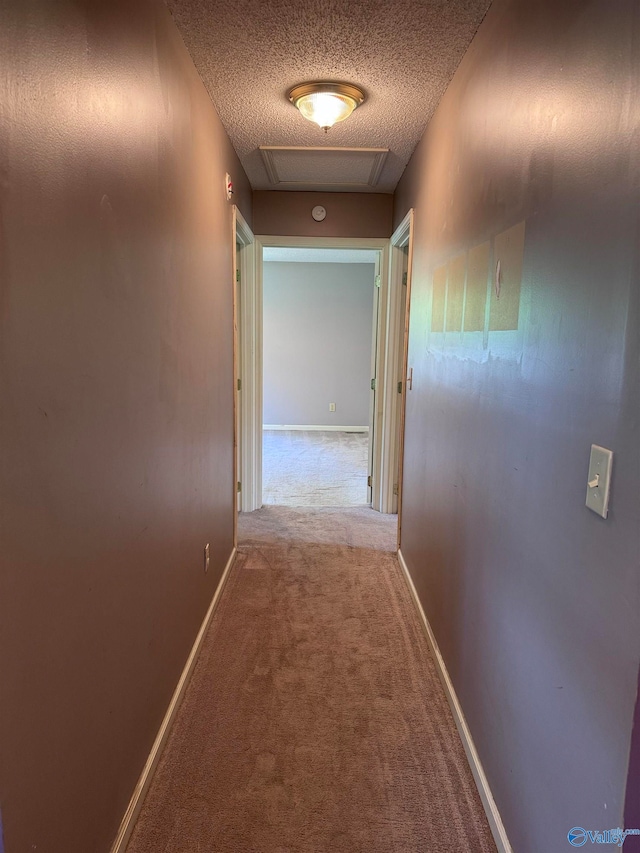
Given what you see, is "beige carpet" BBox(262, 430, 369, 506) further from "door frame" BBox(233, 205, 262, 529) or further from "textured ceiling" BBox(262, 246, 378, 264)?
"textured ceiling" BBox(262, 246, 378, 264)

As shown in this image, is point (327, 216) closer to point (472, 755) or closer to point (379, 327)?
point (379, 327)

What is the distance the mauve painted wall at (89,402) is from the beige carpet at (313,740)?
0.19 metres

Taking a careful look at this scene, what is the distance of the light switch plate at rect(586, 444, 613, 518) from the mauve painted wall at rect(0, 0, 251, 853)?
3.30 feet

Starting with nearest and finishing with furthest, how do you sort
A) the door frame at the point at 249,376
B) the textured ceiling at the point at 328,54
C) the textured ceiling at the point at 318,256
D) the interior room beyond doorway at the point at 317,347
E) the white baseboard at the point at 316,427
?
1. the textured ceiling at the point at 328,54
2. the door frame at the point at 249,376
3. the textured ceiling at the point at 318,256
4. the interior room beyond doorway at the point at 317,347
5. the white baseboard at the point at 316,427

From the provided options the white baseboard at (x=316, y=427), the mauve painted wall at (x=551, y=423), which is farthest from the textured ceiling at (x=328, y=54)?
the white baseboard at (x=316, y=427)

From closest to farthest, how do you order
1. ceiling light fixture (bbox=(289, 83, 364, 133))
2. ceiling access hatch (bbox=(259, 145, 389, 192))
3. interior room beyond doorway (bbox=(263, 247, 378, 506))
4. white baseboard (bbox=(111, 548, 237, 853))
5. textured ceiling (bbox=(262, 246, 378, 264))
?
white baseboard (bbox=(111, 548, 237, 853)) → ceiling light fixture (bbox=(289, 83, 364, 133)) → ceiling access hatch (bbox=(259, 145, 389, 192)) → textured ceiling (bbox=(262, 246, 378, 264)) → interior room beyond doorway (bbox=(263, 247, 378, 506))

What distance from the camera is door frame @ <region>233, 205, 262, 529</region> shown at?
3891 millimetres

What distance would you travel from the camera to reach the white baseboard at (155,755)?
138 centimetres

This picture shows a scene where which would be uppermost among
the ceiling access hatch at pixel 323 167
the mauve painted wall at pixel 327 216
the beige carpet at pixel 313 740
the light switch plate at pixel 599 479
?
the ceiling access hatch at pixel 323 167

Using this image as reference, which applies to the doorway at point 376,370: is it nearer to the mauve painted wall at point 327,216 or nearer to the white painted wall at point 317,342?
the mauve painted wall at point 327,216

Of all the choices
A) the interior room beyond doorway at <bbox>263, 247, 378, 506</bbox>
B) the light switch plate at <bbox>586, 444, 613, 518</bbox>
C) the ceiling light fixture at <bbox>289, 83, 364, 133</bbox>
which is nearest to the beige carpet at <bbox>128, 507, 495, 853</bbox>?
the light switch plate at <bbox>586, 444, 613, 518</bbox>

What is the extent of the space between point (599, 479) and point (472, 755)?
120 cm

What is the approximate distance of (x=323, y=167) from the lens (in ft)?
10.9

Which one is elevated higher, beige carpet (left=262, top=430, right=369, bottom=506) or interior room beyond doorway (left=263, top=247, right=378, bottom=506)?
interior room beyond doorway (left=263, top=247, right=378, bottom=506)
